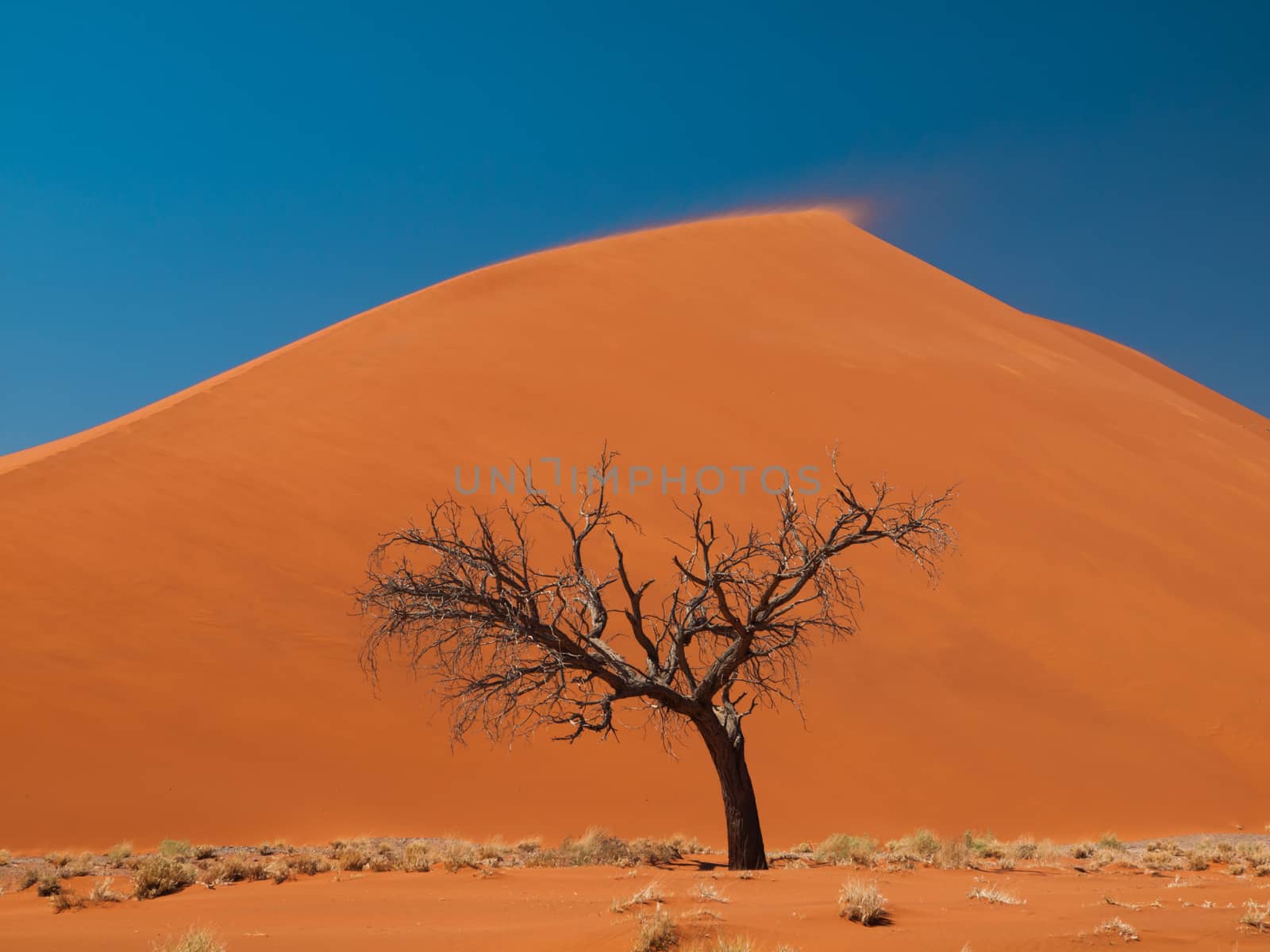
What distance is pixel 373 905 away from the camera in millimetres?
6777

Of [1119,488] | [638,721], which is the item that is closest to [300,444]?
[638,721]

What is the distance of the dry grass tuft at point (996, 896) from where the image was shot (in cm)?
667

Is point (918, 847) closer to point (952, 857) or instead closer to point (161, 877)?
point (952, 857)

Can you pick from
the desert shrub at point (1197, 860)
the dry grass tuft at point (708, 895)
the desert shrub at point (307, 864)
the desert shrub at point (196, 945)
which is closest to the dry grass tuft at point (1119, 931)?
the dry grass tuft at point (708, 895)

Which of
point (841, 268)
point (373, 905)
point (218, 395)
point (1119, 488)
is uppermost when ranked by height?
point (841, 268)

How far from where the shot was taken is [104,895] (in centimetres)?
713

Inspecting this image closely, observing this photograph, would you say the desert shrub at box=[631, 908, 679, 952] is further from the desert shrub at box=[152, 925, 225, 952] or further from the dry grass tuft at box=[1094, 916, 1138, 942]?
the dry grass tuft at box=[1094, 916, 1138, 942]

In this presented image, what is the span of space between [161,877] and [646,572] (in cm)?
973

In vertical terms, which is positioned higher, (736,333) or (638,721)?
(736,333)

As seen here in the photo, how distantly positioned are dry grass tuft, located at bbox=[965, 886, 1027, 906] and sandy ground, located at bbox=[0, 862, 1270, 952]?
0.10 meters

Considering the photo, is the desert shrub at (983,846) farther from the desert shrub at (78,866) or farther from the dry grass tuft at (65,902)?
the desert shrub at (78,866)

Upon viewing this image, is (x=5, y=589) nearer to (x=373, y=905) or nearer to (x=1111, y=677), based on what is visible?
(x=373, y=905)

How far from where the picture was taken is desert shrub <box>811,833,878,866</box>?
386 inches

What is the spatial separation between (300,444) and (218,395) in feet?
9.41
